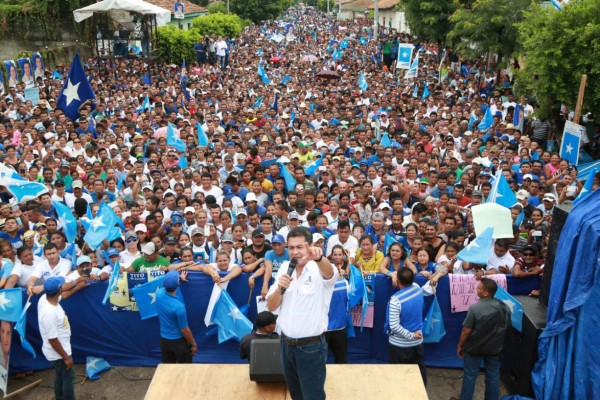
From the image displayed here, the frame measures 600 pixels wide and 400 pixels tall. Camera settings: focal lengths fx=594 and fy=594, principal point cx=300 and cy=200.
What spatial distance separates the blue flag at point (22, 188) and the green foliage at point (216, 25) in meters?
27.4

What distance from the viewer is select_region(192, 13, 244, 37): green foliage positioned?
36.1m

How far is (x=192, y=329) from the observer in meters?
7.18

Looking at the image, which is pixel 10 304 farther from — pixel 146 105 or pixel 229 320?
pixel 146 105

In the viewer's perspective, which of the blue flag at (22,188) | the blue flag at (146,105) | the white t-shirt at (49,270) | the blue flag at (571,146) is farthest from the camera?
the blue flag at (146,105)

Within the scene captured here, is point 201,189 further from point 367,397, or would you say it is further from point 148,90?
point 148,90

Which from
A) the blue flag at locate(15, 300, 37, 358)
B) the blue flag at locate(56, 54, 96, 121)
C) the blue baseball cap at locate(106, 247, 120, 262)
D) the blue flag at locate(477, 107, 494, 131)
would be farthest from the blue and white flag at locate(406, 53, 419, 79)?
the blue flag at locate(15, 300, 37, 358)

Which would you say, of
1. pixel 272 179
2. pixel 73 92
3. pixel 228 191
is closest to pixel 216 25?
pixel 73 92

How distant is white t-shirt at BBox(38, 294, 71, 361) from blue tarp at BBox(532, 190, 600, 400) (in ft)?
15.5

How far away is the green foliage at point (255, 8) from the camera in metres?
61.4

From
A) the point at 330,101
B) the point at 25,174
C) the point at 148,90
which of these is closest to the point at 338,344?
the point at 25,174

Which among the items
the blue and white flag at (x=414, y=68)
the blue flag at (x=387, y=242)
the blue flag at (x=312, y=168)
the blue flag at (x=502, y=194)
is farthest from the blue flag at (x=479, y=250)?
the blue and white flag at (x=414, y=68)

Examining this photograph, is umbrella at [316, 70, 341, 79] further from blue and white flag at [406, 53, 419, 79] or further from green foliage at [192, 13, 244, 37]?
green foliage at [192, 13, 244, 37]

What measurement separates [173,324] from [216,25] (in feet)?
110

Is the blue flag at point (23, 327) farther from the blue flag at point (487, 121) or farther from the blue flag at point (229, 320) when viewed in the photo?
the blue flag at point (487, 121)
